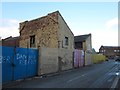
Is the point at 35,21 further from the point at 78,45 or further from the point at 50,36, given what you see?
the point at 78,45

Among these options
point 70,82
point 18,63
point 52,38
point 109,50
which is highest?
point 52,38

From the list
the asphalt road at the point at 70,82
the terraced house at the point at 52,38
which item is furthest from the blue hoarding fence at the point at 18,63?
the terraced house at the point at 52,38

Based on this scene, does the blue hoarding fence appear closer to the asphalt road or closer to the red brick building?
the asphalt road

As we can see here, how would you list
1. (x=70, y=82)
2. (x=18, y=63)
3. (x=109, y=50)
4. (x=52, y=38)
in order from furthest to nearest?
1. (x=109, y=50)
2. (x=52, y=38)
3. (x=18, y=63)
4. (x=70, y=82)

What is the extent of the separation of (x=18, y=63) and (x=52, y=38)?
43.5 ft

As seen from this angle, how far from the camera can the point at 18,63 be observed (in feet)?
53.7

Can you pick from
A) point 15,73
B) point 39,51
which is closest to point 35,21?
point 39,51

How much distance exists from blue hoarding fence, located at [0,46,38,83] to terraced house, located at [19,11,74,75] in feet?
11.8

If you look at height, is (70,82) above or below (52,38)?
below

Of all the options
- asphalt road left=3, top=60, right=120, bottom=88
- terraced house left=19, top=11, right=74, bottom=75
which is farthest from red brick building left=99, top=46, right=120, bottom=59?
asphalt road left=3, top=60, right=120, bottom=88

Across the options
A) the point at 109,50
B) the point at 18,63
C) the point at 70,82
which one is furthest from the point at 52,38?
the point at 109,50

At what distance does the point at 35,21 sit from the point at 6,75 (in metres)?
19.9

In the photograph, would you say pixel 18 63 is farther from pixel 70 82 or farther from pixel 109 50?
pixel 109 50

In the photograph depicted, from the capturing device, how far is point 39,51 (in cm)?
2034
